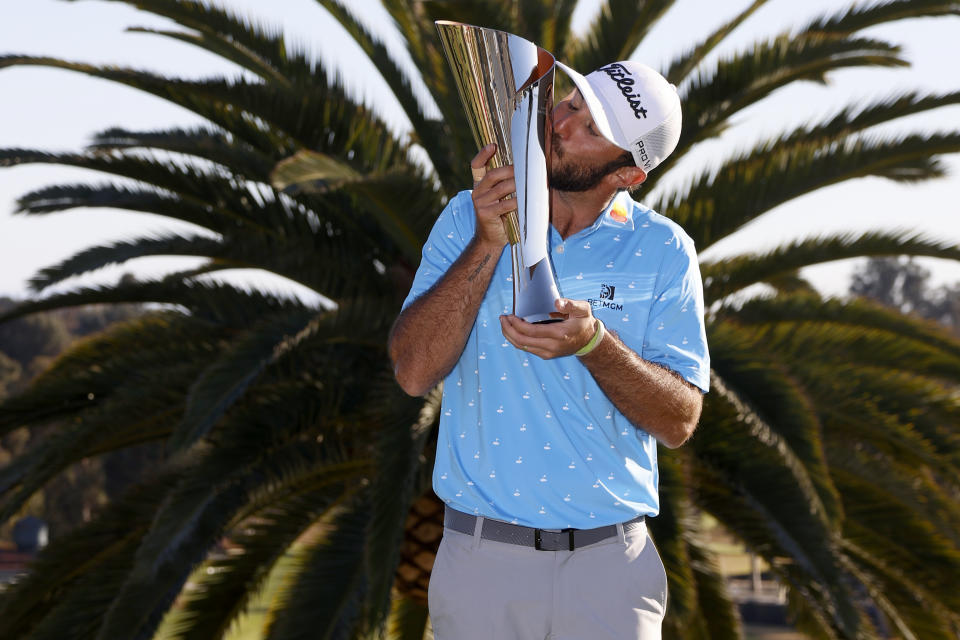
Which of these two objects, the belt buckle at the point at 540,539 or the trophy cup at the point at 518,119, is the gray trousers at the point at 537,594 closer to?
the belt buckle at the point at 540,539

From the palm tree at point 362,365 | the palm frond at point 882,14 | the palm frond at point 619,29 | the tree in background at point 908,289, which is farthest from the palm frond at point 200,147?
the tree in background at point 908,289

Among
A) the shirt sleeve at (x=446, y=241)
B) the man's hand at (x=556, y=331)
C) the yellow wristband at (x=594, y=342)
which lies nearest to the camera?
the man's hand at (x=556, y=331)

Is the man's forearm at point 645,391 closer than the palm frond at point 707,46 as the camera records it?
Yes

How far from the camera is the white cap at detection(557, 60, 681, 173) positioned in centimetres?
261

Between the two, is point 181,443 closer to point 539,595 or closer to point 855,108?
point 539,595

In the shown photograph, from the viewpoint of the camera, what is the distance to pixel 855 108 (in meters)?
6.93

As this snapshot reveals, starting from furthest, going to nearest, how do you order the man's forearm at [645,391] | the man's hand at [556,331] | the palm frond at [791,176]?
the palm frond at [791,176], the man's forearm at [645,391], the man's hand at [556,331]

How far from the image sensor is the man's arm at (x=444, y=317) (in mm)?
2553

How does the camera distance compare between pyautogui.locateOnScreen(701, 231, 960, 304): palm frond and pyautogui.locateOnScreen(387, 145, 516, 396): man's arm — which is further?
pyautogui.locateOnScreen(701, 231, 960, 304): palm frond

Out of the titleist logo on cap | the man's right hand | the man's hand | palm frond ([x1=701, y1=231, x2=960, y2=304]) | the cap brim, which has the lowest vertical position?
the man's hand

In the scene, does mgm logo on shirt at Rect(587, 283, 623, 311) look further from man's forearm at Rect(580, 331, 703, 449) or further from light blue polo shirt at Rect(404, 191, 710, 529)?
man's forearm at Rect(580, 331, 703, 449)

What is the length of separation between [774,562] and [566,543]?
3798 mm

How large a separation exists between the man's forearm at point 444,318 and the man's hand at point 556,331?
0.34 meters

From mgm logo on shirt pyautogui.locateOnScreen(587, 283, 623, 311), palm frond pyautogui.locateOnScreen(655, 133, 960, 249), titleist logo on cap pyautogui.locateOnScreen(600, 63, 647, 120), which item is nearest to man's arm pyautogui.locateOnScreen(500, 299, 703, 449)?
mgm logo on shirt pyautogui.locateOnScreen(587, 283, 623, 311)
